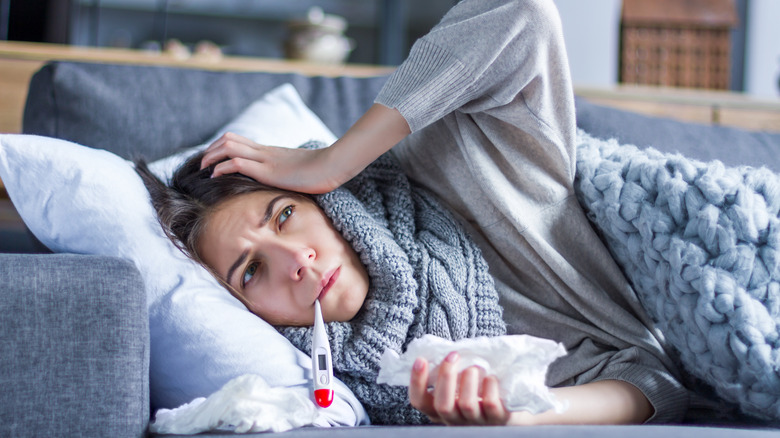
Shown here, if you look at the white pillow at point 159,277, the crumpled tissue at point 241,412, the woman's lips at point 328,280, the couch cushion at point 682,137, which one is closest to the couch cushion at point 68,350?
the crumpled tissue at point 241,412

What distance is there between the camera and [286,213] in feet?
3.16

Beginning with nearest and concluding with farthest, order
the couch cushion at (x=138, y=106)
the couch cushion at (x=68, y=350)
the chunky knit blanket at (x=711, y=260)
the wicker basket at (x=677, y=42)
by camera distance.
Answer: the couch cushion at (x=68, y=350)
the chunky knit blanket at (x=711, y=260)
the couch cushion at (x=138, y=106)
the wicker basket at (x=677, y=42)

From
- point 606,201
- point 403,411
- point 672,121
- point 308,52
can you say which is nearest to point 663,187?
point 606,201

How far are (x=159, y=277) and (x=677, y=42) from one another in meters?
2.07

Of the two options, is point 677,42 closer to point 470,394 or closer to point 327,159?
point 327,159

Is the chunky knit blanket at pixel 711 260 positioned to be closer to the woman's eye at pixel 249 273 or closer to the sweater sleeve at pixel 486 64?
the sweater sleeve at pixel 486 64

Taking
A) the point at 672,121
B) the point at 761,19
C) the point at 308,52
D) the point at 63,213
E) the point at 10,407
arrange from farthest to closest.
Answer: the point at 761,19 → the point at 308,52 → the point at 672,121 → the point at 63,213 → the point at 10,407

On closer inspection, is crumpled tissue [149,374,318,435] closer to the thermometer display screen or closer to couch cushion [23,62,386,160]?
the thermometer display screen

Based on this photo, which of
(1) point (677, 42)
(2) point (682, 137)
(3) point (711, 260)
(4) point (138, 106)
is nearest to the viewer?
(3) point (711, 260)

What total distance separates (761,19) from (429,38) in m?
2.45

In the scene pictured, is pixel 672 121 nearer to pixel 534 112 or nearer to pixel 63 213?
pixel 534 112

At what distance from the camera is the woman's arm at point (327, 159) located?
0.95 meters

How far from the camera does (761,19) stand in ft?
9.24

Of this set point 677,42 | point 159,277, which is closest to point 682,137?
point 159,277
